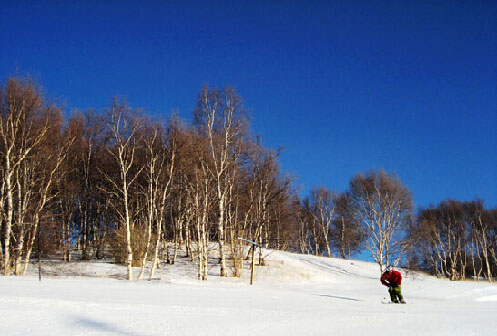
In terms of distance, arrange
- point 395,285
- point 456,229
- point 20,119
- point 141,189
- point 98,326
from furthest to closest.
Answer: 1. point 456,229
2. point 141,189
3. point 20,119
4. point 395,285
5. point 98,326

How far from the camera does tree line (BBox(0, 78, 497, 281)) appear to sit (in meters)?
21.6

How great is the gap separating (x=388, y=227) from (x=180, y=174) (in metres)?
17.2

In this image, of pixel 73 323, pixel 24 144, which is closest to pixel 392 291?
pixel 73 323

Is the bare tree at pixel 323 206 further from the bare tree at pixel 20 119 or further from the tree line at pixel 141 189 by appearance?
the bare tree at pixel 20 119

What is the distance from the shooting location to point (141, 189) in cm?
2939

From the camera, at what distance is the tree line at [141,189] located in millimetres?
21641

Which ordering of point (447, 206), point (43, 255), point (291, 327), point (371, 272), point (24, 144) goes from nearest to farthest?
point (291, 327) < point (24, 144) < point (43, 255) < point (371, 272) < point (447, 206)

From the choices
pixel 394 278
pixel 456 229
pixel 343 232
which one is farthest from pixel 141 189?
pixel 456 229

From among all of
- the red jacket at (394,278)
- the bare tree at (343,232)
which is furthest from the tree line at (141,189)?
the red jacket at (394,278)

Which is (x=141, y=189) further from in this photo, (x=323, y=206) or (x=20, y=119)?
(x=323, y=206)

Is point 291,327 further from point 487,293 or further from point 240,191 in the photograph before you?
point 240,191

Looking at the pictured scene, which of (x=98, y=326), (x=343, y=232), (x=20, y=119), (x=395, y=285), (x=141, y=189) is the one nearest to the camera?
(x=98, y=326)

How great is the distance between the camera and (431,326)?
8.16 meters

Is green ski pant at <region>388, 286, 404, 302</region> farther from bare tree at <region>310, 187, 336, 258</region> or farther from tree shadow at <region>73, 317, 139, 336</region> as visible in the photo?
bare tree at <region>310, 187, 336, 258</region>
